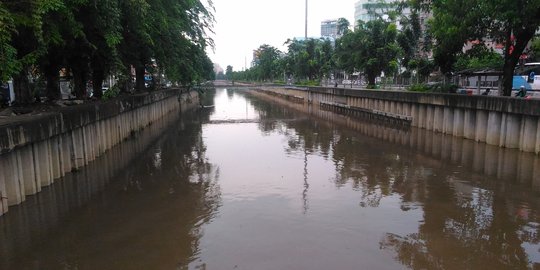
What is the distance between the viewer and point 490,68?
1150 inches

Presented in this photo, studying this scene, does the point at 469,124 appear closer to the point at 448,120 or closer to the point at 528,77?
the point at 448,120

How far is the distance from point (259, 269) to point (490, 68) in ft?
87.1

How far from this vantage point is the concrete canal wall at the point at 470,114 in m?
18.7

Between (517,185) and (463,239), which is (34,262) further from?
(517,185)

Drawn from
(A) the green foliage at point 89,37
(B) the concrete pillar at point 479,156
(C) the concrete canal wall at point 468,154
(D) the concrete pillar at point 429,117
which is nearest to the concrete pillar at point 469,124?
(C) the concrete canal wall at point 468,154

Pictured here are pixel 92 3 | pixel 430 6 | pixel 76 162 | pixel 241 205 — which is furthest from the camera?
pixel 430 6

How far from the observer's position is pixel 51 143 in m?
14.3

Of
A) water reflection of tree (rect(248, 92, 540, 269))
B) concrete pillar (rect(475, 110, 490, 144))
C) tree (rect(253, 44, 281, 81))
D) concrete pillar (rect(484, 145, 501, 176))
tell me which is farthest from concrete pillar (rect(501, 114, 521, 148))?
tree (rect(253, 44, 281, 81))

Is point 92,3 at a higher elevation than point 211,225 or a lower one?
higher

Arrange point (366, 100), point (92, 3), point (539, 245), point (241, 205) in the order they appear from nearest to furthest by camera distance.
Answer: point (539, 245) < point (241, 205) < point (92, 3) < point (366, 100)

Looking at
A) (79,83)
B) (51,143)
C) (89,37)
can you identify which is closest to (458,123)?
(89,37)

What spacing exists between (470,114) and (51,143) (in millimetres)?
19633

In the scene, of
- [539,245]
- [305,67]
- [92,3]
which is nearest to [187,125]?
[92,3]

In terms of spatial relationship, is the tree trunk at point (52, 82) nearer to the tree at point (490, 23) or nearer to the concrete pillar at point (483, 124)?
the tree at point (490, 23)
